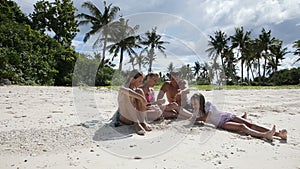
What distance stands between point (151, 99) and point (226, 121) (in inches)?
54.1

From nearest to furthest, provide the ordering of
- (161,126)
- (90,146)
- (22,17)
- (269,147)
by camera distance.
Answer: (90,146)
(269,147)
(161,126)
(22,17)

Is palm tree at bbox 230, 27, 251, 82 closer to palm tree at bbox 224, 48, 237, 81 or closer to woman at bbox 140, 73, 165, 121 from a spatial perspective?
palm tree at bbox 224, 48, 237, 81

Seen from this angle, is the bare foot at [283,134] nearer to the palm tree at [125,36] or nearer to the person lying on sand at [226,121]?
the person lying on sand at [226,121]

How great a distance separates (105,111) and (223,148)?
313 centimetres

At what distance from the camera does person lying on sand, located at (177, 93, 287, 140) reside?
4.17 m

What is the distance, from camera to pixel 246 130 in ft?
14.1

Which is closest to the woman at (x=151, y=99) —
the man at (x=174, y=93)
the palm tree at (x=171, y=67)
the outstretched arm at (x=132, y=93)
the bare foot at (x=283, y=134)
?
the man at (x=174, y=93)

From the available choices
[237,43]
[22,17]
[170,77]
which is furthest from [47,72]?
[237,43]

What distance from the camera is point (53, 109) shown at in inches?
227

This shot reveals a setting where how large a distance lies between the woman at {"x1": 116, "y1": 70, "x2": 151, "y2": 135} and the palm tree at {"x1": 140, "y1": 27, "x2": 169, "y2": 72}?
2.02ft

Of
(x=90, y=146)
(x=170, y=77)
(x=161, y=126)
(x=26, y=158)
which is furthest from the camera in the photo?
(x=170, y=77)

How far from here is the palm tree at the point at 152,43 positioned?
478 centimetres

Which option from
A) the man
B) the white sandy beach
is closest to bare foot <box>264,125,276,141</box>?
the white sandy beach

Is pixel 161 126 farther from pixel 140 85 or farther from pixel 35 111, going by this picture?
pixel 35 111
